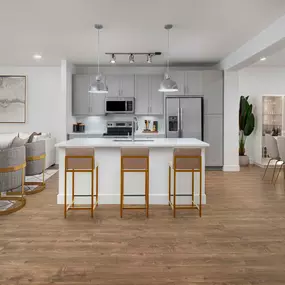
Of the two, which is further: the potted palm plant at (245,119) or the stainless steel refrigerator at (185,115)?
the potted palm plant at (245,119)

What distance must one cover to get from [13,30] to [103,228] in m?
3.49

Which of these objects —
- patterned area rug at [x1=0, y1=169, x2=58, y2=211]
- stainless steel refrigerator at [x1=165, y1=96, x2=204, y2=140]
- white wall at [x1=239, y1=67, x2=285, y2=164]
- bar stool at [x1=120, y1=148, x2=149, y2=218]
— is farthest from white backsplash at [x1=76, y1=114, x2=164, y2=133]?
bar stool at [x1=120, y1=148, x2=149, y2=218]

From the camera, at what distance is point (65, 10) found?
3.91 meters

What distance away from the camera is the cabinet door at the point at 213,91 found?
7254 mm

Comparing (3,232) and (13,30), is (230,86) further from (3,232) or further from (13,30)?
(3,232)

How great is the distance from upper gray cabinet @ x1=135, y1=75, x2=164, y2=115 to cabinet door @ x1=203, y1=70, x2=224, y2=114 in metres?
1.07

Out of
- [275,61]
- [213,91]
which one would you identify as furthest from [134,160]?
[275,61]

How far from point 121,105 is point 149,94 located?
747mm

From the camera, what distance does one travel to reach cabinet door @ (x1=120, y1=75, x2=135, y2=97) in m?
7.45

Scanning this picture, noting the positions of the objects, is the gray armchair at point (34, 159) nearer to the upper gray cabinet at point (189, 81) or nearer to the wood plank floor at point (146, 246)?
the wood plank floor at point (146, 246)

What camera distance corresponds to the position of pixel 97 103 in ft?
24.6

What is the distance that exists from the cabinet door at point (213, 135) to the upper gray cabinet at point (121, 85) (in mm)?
1970

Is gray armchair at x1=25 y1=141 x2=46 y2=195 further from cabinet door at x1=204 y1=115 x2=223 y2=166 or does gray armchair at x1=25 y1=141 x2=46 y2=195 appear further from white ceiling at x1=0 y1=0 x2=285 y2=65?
cabinet door at x1=204 y1=115 x2=223 y2=166

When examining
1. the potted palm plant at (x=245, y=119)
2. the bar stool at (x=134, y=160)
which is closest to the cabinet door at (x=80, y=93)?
the bar stool at (x=134, y=160)
